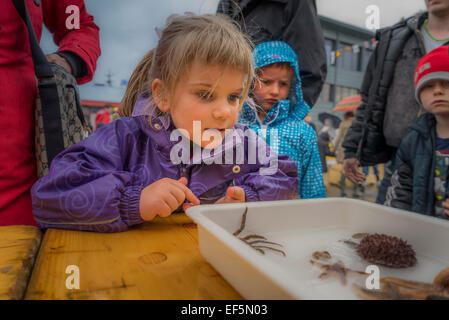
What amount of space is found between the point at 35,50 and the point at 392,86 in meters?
1.95

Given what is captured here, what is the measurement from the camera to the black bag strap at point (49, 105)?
2.73ft

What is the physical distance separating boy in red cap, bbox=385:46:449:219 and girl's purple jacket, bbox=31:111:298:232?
40.0 inches

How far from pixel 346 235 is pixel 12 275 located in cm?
61

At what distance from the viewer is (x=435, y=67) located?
4.85 feet

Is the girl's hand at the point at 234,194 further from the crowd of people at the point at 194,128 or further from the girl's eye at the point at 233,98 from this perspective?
the girl's eye at the point at 233,98

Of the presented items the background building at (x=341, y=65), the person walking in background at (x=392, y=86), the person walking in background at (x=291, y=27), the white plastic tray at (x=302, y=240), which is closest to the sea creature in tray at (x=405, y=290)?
the white plastic tray at (x=302, y=240)

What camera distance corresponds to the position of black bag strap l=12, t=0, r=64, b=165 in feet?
2.73

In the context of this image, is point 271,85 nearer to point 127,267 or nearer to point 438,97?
point 438,97

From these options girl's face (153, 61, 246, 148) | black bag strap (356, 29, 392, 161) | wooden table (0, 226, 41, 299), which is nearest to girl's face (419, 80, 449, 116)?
black bag strap (356, 29, 392, 161)

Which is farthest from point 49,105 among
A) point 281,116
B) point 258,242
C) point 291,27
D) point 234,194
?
point 291,27

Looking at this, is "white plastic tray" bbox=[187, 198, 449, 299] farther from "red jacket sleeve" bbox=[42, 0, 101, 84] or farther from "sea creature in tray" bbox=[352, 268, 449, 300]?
"red jacket sleeve" bbox=[42, 0, 101, 84]

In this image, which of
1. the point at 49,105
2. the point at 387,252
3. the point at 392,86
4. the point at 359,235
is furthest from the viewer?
the point at 392,86

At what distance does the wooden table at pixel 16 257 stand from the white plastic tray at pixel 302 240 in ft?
0.87
